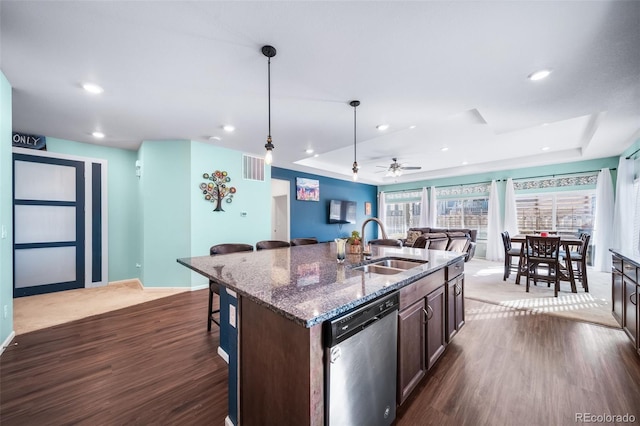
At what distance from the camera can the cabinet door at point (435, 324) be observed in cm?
183

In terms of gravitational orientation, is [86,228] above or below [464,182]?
below

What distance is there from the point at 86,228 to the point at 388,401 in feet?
17.8

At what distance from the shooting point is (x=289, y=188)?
261 inches

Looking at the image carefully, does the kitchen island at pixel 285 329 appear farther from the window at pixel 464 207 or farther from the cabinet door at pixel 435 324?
the window at pixel 464 207

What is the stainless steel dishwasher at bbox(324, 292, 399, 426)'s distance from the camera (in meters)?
1.03

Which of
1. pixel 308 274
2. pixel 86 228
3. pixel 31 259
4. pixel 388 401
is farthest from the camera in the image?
pixel 86 228

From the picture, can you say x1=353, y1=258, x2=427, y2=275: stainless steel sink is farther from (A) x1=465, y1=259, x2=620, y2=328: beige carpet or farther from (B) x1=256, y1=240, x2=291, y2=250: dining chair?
(A) x1=465, y1=259, x2=620, y2=328: beige carpet

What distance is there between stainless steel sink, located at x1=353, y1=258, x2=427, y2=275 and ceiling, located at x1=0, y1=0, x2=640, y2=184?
1704mm

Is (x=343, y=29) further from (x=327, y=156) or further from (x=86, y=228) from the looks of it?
(x=86, y=228)

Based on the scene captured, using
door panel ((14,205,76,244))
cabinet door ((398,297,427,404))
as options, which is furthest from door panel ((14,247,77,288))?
cabinet door ((398,297,427,404))

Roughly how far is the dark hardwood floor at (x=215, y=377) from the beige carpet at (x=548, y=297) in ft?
1.23

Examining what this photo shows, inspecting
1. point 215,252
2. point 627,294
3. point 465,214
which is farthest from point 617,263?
point 465,214

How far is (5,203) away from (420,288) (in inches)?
148

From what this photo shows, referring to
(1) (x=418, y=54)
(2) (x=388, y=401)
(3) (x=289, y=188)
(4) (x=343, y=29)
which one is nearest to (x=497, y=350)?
(2) (x=388, y=401)
